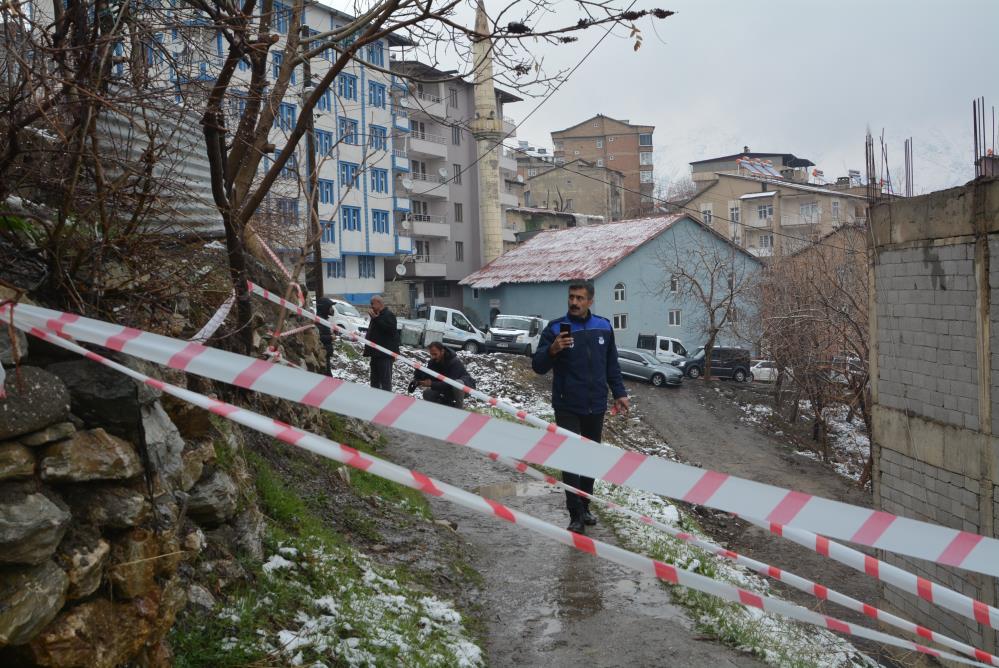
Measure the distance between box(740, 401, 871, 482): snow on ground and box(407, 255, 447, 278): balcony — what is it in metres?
26.3

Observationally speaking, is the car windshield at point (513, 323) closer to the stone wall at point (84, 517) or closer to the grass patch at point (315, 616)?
the grass patch at point (315, 616)

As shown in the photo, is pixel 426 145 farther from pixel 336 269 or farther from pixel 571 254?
pixel 571 254

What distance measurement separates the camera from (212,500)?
493cm

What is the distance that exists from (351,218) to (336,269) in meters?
2.82

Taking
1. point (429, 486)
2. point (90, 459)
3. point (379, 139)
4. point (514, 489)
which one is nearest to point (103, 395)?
point (90, 459)

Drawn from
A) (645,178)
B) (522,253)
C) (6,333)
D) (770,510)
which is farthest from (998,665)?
(645,178)

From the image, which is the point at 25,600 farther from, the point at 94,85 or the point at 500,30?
the point at 500,30

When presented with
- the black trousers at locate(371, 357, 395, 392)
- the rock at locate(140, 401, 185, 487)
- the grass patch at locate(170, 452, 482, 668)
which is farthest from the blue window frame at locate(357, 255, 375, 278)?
the rock at locate(140, 401, 185, 487)

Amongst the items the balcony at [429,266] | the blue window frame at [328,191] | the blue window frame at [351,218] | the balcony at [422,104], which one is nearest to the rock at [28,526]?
the balcony at [422,104]

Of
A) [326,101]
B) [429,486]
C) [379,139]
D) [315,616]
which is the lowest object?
[315,616]

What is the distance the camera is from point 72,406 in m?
3.84

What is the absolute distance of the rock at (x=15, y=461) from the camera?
10.7ft

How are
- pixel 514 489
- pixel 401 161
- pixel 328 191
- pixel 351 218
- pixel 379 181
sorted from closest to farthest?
pixel 514 489, pixel 328 191, pixel 351 218, pixel 379 181, pixel 401 161

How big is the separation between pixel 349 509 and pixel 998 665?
5148mm
